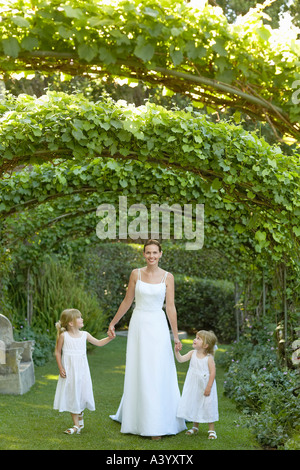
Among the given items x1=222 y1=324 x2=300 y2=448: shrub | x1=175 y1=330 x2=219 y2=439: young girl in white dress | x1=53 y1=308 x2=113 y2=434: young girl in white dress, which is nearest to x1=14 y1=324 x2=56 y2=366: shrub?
x1=222 y1=324 x2=300 y2=448: shrub

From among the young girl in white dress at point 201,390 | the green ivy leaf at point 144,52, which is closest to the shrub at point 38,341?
the young girl in white dress at point 201,390

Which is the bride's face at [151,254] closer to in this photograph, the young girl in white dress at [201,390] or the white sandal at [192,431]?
the young girl in white dress at [201,390]

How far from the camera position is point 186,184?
752 cm

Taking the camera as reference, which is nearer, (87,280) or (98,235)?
(98,235)

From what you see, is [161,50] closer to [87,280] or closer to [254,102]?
[254,102]

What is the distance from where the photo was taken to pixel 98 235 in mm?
11078

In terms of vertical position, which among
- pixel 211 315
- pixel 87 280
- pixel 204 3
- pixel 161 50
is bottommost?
pixel 211 315

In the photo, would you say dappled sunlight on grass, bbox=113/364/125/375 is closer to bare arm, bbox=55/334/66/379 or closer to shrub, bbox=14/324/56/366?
shrub, bbox=14/324/56/366

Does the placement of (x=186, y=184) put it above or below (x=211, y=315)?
above

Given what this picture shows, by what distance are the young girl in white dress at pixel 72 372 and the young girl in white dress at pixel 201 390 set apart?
2.69ft

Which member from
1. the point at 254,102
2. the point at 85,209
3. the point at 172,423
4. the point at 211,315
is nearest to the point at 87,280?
the point at 211,315

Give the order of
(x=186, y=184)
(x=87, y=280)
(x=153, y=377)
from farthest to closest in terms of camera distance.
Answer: (x=87, y=280) < (x=186, y=184) < (x=153, y=377)
